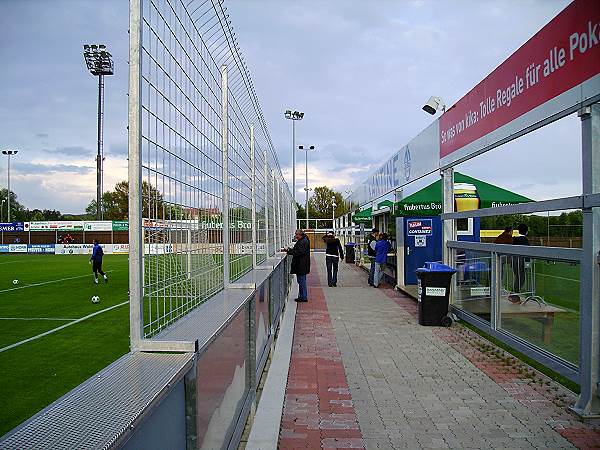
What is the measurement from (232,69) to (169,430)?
4250mm

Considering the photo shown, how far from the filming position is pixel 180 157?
3.49m

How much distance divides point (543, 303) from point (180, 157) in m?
5.55

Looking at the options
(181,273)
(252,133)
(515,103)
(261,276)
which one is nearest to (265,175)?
(252,133)

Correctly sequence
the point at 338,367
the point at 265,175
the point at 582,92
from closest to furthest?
the point at 582,92 < the point at 338,367 < the point at 265,175

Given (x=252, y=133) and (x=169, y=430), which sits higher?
(x=252, y=133)

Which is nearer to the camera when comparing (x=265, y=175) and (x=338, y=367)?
(x=338, y=367)

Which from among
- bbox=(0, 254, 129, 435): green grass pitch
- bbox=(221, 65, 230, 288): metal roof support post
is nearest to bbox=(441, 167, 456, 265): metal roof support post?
bbox=(0, 254, 129, 435): green grass pitch

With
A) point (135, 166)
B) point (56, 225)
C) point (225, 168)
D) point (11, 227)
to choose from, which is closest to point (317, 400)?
point (225, 168)

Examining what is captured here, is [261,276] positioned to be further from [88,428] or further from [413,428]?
[88,428]

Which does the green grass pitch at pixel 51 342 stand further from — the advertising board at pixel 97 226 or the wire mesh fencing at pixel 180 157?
the advertising board at pixel 97 226

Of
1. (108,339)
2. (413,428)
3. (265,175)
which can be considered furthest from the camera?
(108,339)

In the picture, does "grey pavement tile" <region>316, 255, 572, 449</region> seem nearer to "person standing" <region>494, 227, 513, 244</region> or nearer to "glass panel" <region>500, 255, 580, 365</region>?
"glass panel" <region>500, 255, 580, 365</region>

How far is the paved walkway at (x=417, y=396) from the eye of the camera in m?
4.97

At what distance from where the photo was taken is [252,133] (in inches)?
308
